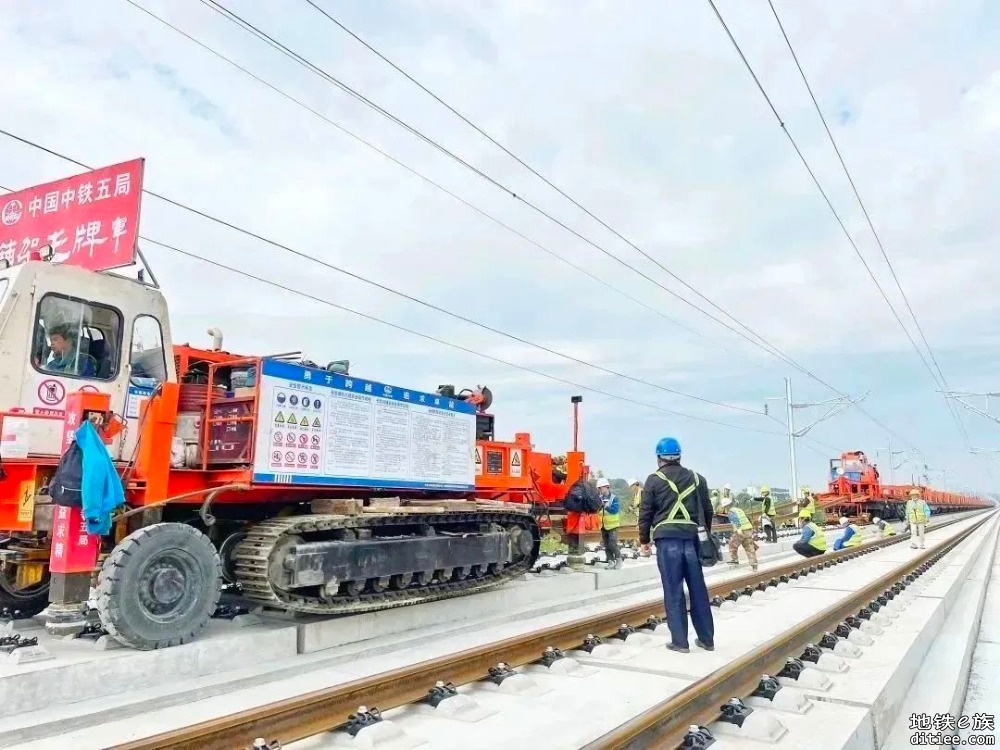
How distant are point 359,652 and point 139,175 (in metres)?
5.02

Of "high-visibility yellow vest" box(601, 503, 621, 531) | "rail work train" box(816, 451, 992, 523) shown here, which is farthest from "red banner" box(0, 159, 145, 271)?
"rail work train" box(816, 451, 992, 523)

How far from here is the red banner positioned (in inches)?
271

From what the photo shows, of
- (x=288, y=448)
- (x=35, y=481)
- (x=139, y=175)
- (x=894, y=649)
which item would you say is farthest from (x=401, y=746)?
(x=139, y=175)

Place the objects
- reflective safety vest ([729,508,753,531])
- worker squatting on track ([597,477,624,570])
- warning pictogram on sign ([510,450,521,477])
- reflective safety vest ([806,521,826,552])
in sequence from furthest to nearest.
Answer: reflective safety vest ([806,521,826,552])
reflective safety vest ([729,508,753,531])
worker squatting on track ([597,477,624,570])
warning pictogram on sign ([510,450,521,477])

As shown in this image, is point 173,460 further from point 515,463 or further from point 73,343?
point 515,463

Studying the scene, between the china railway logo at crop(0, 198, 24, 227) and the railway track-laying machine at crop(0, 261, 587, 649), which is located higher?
the china railway logo at crop(0, 198, 24, 227)

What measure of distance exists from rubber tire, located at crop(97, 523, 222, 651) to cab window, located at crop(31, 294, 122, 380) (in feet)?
5.16

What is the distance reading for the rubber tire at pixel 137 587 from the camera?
207 inches

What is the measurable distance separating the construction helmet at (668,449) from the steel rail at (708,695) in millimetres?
1825

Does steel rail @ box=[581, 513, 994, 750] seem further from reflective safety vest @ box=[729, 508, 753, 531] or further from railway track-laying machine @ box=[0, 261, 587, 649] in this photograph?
reflective safety vest @ box=[729, 508, 753, 531]

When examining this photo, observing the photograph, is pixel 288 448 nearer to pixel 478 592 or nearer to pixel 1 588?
pixel 1 588

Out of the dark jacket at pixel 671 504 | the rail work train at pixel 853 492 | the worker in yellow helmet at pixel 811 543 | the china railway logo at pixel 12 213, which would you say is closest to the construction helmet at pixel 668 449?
the dark jacket at pixel 671 504

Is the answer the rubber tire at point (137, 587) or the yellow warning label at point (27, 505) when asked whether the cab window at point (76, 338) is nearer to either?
the yellow warning label at point (27, 505)

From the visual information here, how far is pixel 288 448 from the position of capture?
21.4 feet
